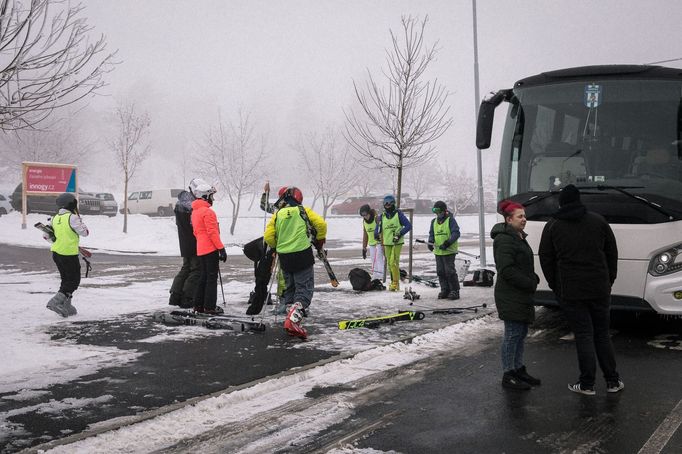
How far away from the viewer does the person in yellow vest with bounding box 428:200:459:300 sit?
10.8 metres

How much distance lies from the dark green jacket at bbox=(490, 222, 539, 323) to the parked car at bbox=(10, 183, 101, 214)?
26.9m

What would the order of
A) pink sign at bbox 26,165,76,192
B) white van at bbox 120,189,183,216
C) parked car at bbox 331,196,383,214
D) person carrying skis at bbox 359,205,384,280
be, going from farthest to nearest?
parked car at bbox 331,196,383,214 < white van at bbox 120,189,183,216 < pink sign at bbox 26,165,76,192 < person carrying skis at bbox 359,205,384,280

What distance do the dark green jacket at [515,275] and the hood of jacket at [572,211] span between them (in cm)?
45

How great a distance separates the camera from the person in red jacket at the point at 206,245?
8.69 meters

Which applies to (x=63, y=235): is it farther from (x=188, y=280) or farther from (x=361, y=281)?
(x=361, y=281)

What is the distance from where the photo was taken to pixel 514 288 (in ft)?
17.8

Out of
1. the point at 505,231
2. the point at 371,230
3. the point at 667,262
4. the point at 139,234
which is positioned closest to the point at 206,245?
the point at 505,231

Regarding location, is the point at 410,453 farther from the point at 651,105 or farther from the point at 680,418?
the point at 651,105

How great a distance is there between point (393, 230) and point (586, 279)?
6632 mm

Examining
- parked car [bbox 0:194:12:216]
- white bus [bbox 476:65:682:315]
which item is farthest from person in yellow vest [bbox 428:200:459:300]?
parked car [bbox 0:194:12:216]

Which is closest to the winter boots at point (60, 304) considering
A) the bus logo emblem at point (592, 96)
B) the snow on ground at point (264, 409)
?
the snow on ground at point (264, 409)

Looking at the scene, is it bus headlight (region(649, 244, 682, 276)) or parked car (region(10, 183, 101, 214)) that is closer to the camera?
bus headlight (region(649, 244, 682, 276))

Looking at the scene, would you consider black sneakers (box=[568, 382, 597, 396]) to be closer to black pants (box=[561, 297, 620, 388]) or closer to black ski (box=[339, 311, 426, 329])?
black pants (box=[561, 297, 620, 388])

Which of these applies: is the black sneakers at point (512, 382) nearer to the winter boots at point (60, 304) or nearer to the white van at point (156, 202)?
the winter boots at point (60, 304)
